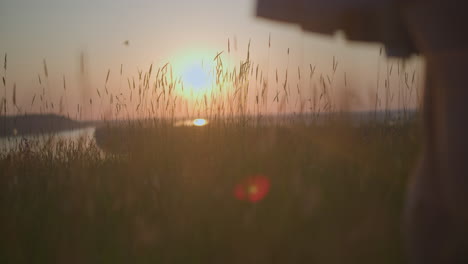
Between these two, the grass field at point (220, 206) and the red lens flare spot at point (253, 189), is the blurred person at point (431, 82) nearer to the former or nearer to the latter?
the grass field at point (220, 206)

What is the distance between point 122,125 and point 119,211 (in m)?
2.07

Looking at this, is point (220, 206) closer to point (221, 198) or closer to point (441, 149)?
point (221, 198)

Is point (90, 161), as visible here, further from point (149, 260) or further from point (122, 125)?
point (149, 260)

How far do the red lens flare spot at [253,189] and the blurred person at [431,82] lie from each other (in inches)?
30.6

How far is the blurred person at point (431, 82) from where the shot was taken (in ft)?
2.75

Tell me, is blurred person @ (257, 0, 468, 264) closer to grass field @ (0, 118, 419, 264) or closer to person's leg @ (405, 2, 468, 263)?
person's leg @ (405, 2, 468, 263)

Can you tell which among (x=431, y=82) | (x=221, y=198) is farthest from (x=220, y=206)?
(x=431, y=82)

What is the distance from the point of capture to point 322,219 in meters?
1.55

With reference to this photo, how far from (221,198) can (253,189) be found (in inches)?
7.6

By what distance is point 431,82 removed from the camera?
980mm

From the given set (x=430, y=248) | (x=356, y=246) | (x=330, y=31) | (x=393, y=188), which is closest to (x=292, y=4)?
(x=330, y=31)

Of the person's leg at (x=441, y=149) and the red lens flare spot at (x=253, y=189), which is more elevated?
the person's leg at (x=441, y=149)

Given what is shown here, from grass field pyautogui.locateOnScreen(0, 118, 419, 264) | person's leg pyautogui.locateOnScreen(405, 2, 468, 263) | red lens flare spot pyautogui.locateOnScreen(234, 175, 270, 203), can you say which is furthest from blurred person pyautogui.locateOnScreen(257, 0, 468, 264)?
red lens flare spot pyautogui.locateOnScreen(234, 175, 270, 203)

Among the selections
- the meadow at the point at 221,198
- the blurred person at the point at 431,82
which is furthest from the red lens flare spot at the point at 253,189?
the blurred person at the point at 431,82
